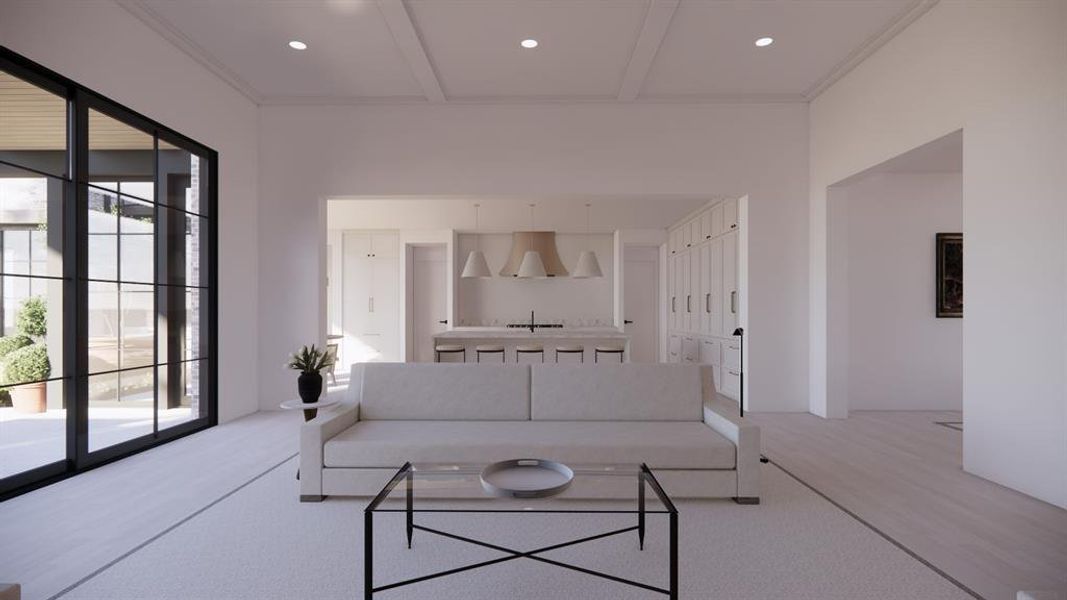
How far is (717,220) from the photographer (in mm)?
6496

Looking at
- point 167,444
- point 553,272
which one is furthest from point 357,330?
point 167,444

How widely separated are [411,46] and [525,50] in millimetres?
1008

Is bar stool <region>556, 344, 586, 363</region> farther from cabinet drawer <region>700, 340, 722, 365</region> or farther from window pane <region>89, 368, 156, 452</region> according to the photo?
window pane <region>89, 368, 156, 452</region>

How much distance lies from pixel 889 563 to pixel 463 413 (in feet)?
7.89

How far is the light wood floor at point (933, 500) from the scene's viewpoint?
2.18 m

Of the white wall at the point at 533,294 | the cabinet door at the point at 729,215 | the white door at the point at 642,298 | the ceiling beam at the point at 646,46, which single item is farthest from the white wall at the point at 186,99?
the white door at the point at 642,298

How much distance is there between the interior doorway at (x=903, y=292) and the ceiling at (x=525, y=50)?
5.00ft

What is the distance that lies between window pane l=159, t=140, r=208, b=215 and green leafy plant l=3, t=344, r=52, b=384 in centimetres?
162

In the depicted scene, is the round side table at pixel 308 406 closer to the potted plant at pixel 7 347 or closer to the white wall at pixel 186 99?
the potted plant at pixel 7 347

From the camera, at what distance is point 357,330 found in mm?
9375

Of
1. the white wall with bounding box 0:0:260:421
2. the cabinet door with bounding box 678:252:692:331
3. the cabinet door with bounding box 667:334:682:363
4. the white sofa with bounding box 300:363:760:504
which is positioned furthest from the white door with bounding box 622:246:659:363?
the white wall with bounding box 0:0:260:421

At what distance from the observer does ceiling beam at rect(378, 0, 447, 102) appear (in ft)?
12.4

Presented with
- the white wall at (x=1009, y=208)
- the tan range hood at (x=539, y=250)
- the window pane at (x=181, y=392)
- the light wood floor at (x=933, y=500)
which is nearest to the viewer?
the light wood floor at (x=933, y=500)

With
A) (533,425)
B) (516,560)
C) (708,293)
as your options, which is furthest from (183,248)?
(708,293)
